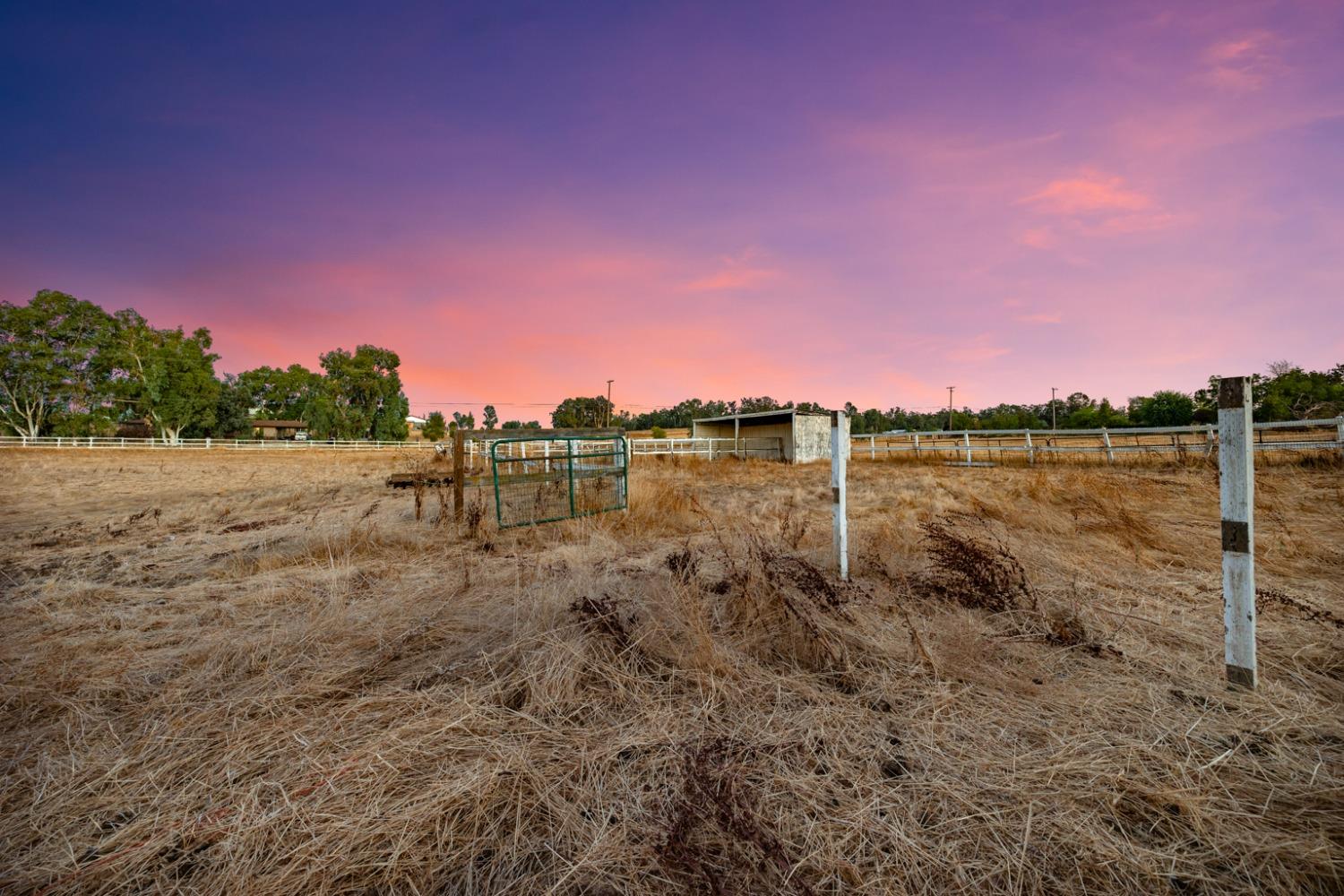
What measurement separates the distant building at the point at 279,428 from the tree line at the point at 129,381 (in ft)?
72.1

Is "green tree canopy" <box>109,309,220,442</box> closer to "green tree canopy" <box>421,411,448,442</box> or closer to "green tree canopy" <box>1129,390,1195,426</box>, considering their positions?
"green tree canopy" <box>421,411,448,442</box>

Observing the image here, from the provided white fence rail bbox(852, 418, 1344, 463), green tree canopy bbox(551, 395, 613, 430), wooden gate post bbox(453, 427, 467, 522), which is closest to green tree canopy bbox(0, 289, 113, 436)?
green tree canopy bbox(551, 395, 613, 430)

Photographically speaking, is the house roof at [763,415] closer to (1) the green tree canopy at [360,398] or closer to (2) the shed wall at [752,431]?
Answer: (2) the shed wall at [752,431]

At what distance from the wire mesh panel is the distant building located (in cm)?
9297

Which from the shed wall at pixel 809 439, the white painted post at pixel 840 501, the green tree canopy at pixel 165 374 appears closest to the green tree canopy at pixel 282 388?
the green tree canopy at pixel 165 374

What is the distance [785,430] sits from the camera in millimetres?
28125

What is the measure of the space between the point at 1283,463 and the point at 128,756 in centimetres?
2029

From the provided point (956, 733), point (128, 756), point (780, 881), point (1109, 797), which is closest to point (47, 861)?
point (128, 756)

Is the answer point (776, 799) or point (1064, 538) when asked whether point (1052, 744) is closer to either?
point (776, 799)

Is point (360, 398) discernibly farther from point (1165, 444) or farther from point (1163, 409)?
point (1163, 409)

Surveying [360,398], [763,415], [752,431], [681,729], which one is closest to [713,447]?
[752,431]

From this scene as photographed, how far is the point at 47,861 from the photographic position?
5.86 feet

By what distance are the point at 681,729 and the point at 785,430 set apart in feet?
86.9

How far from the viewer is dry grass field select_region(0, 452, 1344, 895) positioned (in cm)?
173
